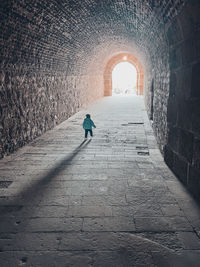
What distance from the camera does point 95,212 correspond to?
3783mm

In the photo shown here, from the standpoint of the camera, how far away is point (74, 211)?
12.6ft

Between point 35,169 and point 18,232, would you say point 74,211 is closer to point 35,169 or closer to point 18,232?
point 18,232

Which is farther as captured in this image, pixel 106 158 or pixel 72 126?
pixel 72 126

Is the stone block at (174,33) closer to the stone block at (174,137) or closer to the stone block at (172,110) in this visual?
the stone block at (172,110)

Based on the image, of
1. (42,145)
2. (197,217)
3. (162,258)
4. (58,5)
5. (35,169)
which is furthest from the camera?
(42,145)

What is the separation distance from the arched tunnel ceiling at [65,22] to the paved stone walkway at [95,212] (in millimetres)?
3271

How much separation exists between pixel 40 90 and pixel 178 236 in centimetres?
734

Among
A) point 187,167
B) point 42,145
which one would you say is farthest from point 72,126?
point 187,167

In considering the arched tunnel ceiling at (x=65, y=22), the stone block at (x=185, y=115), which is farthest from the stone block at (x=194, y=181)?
the arched tunnel ceiling at (x=65, y=22)

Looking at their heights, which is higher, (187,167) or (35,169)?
(187,167)

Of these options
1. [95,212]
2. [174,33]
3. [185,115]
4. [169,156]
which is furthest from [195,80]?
[95,212]

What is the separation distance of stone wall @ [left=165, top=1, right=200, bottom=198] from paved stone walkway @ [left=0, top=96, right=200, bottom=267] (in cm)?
40

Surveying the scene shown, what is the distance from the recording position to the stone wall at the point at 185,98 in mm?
4191

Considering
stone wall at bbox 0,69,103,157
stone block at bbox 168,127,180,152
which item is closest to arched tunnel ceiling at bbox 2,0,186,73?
stone wall at bbox 0,69,103,157
